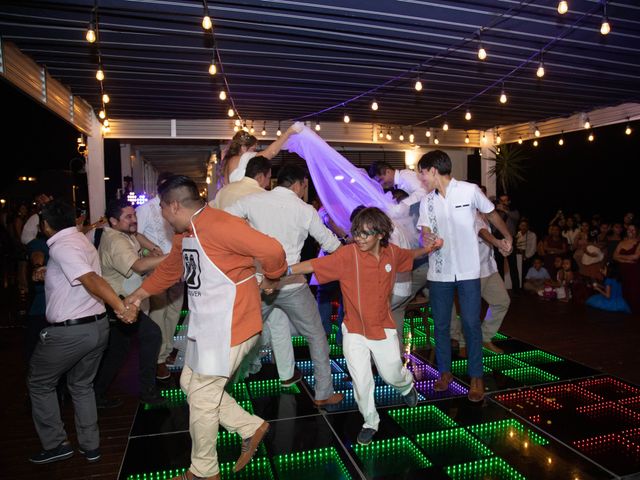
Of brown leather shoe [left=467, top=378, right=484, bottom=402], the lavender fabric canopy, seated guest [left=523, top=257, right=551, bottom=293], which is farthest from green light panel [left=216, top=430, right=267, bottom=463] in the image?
seated guest [left=523, top=257, right=551, bottom=293]

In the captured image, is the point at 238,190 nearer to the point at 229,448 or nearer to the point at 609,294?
the point at 229,448

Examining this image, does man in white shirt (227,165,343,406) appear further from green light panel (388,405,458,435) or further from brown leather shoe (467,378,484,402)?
brown leather shoe (467,378,484,402)

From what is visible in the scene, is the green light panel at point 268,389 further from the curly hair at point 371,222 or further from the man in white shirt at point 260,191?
the curly hair at point 371,222

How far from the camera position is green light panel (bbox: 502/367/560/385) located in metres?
4.58

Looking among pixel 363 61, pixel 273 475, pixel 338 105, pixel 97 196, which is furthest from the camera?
pixel 97 196

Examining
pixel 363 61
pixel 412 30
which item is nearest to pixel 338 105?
pixel 363 61

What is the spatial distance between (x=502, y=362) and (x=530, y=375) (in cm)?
40

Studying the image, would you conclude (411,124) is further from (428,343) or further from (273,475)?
(273,475)

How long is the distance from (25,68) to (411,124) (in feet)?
25.9

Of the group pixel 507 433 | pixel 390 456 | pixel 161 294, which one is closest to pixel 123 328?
pixel 161 294

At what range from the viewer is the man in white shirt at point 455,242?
402 cm

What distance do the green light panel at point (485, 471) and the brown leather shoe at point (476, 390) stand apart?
0.93 meters

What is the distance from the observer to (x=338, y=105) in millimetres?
9180

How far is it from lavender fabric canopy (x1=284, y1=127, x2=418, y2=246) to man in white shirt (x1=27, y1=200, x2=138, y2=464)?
7.43ft
